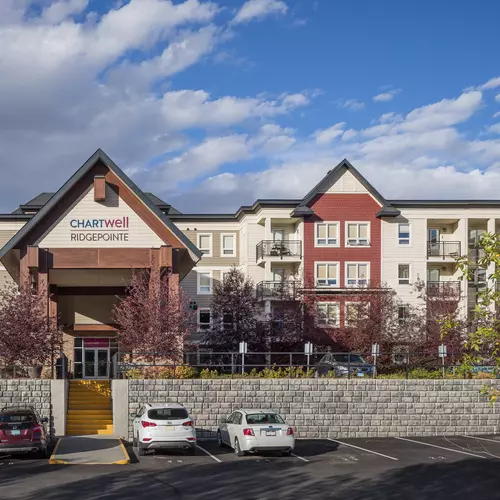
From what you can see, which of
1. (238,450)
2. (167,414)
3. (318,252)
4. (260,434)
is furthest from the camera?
(318,252)

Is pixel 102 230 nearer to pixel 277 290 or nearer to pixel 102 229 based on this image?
pixel 102 229

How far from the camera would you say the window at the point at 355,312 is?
2024 inches

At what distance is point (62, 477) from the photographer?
20828mm

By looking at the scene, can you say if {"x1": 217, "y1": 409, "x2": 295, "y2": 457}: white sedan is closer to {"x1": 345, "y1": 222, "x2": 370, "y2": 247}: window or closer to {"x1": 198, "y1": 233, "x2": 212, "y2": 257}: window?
{"x1": 345, "y1": 222, "x2": 370, "y2": 247}: window

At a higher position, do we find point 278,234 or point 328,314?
point 278,234

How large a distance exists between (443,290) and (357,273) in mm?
6137

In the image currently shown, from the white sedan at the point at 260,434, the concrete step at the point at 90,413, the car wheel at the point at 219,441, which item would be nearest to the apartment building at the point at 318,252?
the concrete step at the point at 90,413

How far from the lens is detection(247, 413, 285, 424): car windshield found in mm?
25312

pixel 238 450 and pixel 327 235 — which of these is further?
pixel 327 235

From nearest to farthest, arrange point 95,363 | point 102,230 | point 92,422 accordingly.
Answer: point 92,422 < point 102,230 < point 95,363

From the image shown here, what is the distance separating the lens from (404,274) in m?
57.4

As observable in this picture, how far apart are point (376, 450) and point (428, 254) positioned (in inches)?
1294

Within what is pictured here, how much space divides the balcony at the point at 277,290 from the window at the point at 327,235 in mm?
3638

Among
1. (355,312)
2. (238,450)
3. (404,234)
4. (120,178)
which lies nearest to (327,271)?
(355,312)
